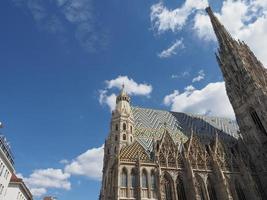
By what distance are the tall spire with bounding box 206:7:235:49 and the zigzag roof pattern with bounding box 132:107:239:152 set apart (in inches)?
639

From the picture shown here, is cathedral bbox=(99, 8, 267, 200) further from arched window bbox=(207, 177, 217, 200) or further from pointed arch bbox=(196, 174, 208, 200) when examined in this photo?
arched window bbox=(207, 177, 217, 200)

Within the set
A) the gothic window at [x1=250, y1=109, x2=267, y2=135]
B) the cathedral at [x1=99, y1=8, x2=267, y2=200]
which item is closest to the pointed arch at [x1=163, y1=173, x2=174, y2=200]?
the cathedral at [x1=99, y1=8, x2=267, y2=200]

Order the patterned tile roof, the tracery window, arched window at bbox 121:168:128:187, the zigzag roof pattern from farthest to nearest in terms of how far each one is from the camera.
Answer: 1. the zigzag roof pattern
2. the patterned tile roof
3. the tracery window
4. arched window at bbox 121:168:128:187

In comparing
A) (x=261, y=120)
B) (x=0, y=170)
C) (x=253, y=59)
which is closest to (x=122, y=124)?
(x=0, y=170)

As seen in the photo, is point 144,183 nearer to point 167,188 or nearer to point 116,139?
point 167,188

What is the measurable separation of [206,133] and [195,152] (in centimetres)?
997

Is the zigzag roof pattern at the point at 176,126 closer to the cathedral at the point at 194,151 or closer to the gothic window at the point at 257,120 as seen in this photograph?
the cathedral at the point at 194,151

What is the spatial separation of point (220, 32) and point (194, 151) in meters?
31.4

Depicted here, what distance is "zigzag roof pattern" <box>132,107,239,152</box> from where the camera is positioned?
40.8 meters

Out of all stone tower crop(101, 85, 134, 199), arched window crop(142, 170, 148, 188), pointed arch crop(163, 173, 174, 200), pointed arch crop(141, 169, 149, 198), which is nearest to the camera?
pointed arch crop(141, 169, 149, 198)

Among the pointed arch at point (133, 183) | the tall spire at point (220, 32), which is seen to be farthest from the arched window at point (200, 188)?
the tall spire at point (220, 32)

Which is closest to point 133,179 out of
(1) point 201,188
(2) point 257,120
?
(1) point 201,188

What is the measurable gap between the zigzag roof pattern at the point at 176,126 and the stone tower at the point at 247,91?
5.08m

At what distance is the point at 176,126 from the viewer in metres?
45.3
